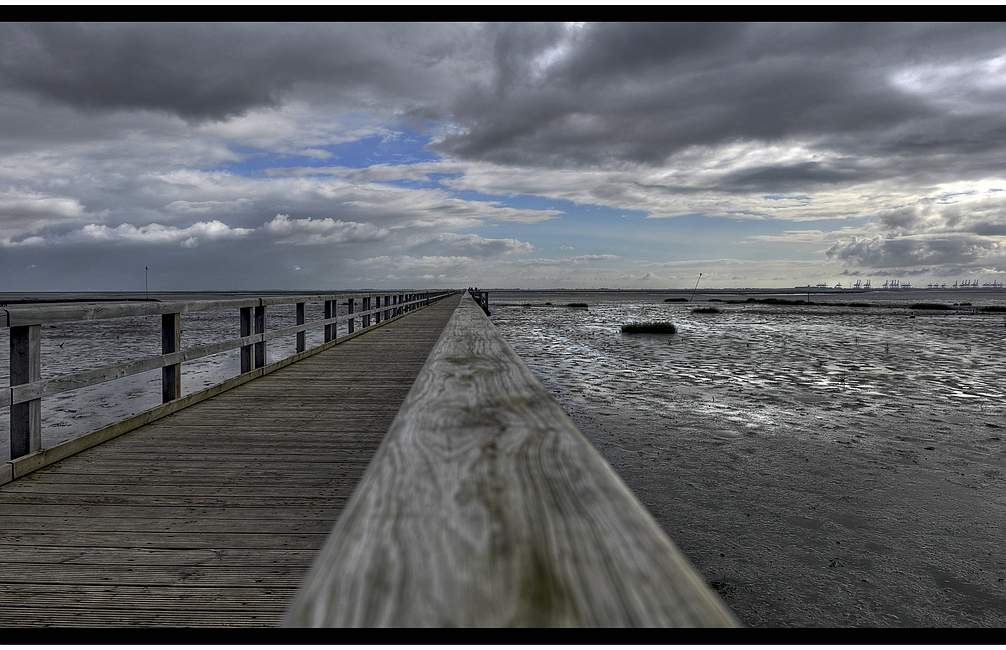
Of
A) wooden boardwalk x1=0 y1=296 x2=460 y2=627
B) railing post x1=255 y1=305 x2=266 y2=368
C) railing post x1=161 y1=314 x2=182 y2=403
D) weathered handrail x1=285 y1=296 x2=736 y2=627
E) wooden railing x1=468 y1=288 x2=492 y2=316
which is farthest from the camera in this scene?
wooden railing x1=468 y1=288 x2=492 y2=316

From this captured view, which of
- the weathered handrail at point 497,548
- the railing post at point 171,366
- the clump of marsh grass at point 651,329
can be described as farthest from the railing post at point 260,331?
the clump of marsh grass at point 651,329

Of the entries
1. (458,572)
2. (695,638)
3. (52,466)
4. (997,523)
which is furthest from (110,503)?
(997,523)

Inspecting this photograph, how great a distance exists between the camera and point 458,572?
0.85 meters

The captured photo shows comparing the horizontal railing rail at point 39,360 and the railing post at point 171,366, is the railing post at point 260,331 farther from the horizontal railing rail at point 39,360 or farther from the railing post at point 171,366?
the railing post at point 171,366

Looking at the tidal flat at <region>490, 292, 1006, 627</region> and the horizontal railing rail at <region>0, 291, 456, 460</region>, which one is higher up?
the horizontal railing rail at <region>0, 291, 456, 460</region>

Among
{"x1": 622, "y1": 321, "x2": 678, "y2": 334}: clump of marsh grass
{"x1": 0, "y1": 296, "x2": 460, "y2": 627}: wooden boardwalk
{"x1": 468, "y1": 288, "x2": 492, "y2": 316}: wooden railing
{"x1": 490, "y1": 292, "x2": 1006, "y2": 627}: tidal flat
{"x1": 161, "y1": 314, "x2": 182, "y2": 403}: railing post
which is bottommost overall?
{"x1": 490, "y1": 292, "x2": 1006, "y2": 627}: tidal flat

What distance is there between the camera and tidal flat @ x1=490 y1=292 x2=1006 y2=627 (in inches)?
143

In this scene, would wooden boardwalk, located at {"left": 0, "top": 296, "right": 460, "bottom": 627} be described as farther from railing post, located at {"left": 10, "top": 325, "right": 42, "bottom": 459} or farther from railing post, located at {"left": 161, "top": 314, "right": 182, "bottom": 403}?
railing post, located at {"left": 161, "top": 314, "right": 182, "bottom": 403}

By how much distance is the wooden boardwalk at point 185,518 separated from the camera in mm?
2240

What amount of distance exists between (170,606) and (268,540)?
1.91 feet

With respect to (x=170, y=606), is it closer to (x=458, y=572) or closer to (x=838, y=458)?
(x=458, y=572)

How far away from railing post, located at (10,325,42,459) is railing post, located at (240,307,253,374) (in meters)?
3.45

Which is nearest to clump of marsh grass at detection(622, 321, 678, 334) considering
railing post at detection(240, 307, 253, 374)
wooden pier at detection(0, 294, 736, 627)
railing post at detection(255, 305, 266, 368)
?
railing post at detection(255, 305, 266, 368)

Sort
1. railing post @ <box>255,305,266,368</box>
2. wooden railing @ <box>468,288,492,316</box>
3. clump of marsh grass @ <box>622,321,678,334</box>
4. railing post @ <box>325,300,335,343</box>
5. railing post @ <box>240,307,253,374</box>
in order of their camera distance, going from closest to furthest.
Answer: railing post @ <box>240,307,253,374</box> < railing post @ <box>255,305,266,368</box> < railing post @ <box>325,300,335,343</box> < clump of marsh grass @ <box>622,321,678,334</box> < wooden railing @ <box>468,288,492,316</box>
